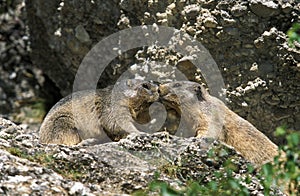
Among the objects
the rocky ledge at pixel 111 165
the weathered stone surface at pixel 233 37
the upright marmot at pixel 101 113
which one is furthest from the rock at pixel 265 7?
the rocky ledge at pixel 111 165

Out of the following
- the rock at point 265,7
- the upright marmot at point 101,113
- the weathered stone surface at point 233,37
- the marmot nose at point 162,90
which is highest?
the rock at point 265,7

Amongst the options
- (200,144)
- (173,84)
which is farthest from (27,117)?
(200,144)

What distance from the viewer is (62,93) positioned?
35.6 feet

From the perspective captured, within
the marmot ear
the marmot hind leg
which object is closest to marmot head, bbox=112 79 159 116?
the marmot ear

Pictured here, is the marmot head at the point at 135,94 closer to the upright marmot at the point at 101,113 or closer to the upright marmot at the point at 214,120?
the upright marmot at the point at 101,113

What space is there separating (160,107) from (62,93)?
257cm

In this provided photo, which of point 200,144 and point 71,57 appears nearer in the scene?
point 200,144

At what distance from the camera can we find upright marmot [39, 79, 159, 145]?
8.22 meters

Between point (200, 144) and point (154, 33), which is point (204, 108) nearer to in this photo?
point (154, 33)

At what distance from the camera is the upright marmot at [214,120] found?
319 inches

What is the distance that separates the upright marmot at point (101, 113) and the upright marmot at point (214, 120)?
0.98ft

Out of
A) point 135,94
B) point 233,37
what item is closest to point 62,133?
point 135,94

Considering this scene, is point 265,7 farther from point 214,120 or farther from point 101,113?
point 101,113

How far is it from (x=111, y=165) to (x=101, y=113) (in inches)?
87.8
